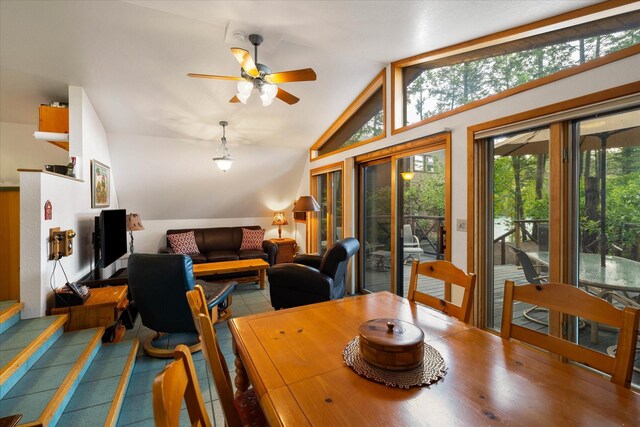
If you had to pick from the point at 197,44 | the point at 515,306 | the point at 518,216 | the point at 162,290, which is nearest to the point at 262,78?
the point at 197,44

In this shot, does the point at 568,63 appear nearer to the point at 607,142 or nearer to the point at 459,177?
the point at 607,142

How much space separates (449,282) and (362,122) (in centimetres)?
316

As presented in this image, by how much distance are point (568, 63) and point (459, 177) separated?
1116mm

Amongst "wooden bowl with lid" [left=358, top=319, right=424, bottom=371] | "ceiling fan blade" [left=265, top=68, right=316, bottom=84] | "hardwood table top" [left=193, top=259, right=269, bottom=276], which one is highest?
"ceiling fan blade" [left=265, top=68, right=316, bottom=84]

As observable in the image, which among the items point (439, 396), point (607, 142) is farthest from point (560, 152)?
point (439, 396)

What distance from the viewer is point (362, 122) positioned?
4355mm

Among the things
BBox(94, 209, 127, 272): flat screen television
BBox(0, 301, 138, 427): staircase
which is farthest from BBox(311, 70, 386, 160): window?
BBox(0, 301, 138, 427): staircase

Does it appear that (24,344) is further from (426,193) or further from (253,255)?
(426,193)

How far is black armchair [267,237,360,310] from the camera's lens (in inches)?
123

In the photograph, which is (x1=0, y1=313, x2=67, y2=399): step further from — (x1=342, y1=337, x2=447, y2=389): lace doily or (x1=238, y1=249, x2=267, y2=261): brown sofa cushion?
(x1=238, y1=249, x2=267, y2=261): brown sofa cushion

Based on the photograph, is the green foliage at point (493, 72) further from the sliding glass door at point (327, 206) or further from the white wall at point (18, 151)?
the white wall at point (18, 151)

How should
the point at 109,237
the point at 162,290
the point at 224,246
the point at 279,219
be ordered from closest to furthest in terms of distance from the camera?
1. the point at 162,290
2. the point at 109,237
3. the point at 224,246
4. the point at 279,219

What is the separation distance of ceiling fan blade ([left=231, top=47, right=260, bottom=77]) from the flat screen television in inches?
84.1

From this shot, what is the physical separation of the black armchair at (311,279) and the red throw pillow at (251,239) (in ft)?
8.90
